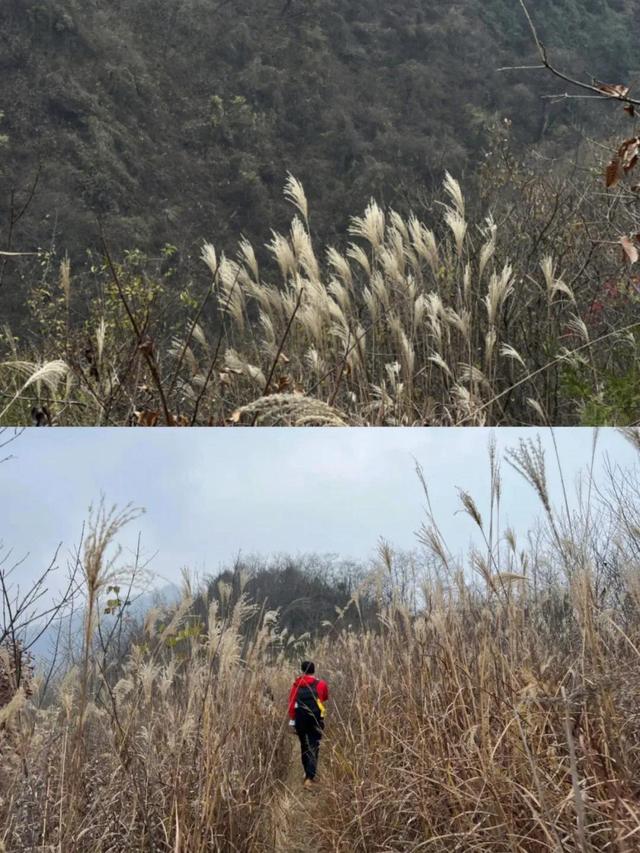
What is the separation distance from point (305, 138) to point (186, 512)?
493 cm

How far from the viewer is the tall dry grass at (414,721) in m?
1.90

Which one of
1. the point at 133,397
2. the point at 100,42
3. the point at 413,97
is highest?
the point at 100,42

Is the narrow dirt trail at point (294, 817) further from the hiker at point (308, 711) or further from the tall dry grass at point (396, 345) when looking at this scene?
the tall dry grass at point (396, 345)

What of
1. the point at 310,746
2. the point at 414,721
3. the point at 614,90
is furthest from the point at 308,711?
the point at 614,90

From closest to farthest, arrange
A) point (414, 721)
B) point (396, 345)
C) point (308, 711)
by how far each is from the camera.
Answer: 1. point (414, 721)
2. point (308, 711)
3. point (396, 345)

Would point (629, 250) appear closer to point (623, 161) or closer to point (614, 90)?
point (623, 161)

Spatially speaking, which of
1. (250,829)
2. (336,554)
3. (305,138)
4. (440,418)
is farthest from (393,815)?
(305,138)

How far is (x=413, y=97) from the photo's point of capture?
729cm

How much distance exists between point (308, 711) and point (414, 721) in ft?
2.70

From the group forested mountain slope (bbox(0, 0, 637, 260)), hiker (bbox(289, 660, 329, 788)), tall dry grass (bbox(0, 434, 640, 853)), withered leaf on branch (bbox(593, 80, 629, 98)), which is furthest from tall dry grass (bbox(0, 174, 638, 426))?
forested mountain slope (bbox(0, 0, 637, 260))

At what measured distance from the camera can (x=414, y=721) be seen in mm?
2430

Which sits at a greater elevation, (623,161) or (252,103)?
(252,103)

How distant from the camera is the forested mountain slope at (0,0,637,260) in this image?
20.2ft

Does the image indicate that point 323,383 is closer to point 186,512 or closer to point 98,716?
point 186,512
